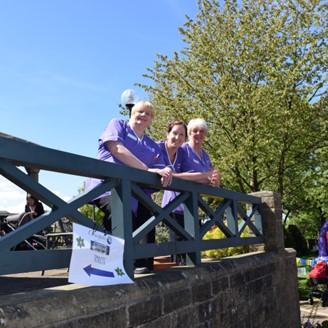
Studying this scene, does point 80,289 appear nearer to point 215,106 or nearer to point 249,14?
point 215,106

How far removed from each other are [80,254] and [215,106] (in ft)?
45.9

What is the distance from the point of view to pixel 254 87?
53.1 ft

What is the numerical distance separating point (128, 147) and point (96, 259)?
49.5 inches

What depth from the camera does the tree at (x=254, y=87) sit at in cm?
1561

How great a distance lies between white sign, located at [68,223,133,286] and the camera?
9.61ft

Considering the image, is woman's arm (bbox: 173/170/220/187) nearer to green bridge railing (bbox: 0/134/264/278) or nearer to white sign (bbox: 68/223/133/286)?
green bridge railing (bbox: 0/134/264/278)

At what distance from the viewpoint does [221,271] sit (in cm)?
483

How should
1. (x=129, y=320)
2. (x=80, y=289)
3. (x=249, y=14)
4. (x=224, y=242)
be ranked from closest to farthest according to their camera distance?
(x=80, y=289), (x=129, y=320), (x=224, y=242), (x=249, y=14)

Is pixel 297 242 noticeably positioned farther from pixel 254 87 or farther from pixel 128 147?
pixel 128 147

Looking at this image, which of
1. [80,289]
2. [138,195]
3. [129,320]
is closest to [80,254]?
[80,289]

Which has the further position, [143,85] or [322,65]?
[143,85]

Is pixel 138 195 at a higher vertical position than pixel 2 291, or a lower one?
higher

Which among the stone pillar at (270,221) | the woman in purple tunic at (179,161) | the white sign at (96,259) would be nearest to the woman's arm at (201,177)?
the woman in purple tunic at (179,161)

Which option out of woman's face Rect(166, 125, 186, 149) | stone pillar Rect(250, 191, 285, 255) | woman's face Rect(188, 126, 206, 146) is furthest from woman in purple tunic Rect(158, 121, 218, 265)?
stone pillar Rect(250, 191, 285, 255)
